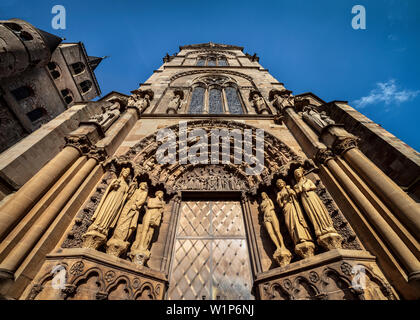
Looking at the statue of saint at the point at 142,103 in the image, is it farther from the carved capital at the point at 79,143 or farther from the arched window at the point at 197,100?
the carved capital at the point at 79,143

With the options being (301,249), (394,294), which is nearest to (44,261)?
(301,249)

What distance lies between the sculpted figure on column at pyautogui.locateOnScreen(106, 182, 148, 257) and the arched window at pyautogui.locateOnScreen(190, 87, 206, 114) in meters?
6.25

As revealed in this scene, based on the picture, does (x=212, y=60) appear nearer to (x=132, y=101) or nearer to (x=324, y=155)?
(x=132, y=101)

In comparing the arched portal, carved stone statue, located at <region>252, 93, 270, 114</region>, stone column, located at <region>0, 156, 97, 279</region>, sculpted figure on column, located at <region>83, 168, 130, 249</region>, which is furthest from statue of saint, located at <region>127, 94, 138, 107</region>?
carved stone statue, located at <region>252, 93, 270, 114</region>

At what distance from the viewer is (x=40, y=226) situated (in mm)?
3018

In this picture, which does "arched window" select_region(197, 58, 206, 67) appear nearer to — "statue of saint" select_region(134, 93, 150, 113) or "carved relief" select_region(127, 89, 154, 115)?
"carved relief" select_region(127, 89, 154, 115)

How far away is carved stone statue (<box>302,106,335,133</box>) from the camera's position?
518cm

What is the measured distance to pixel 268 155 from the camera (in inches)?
228

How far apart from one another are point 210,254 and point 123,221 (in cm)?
207

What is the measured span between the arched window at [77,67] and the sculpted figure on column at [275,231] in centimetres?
2641

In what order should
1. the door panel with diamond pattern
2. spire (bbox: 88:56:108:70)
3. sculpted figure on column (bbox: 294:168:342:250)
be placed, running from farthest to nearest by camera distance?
spire (bbox: 88:56:108:70), the door panel with diamond pattern, sculpted figure on column (bbox: 294:168:342:250)

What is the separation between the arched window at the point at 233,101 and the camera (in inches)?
384

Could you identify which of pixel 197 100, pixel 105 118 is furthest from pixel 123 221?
pixel 197 100
